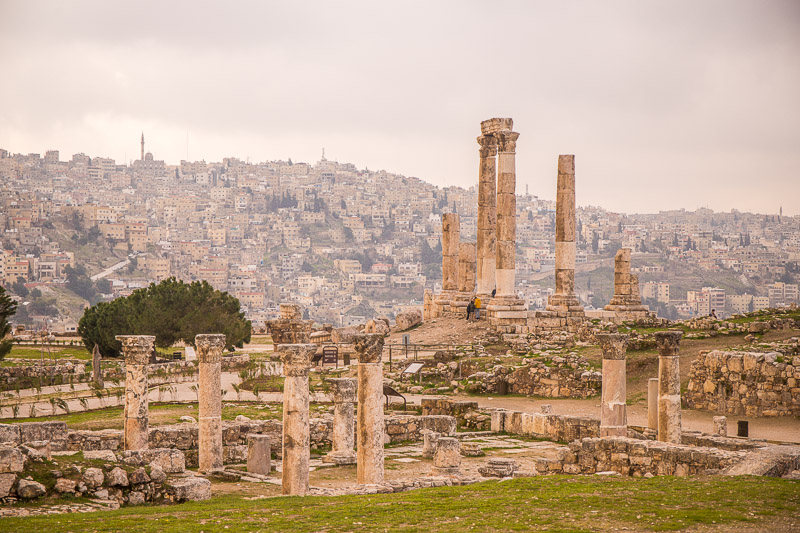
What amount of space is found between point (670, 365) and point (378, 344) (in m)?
7.10

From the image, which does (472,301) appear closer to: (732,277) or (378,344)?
(378,344)

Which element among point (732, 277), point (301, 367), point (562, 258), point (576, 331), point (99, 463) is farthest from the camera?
point (732, 277)

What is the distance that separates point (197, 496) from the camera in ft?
52.2

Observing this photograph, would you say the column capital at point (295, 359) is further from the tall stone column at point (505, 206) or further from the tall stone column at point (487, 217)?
the tall stone column at point (487, 217)

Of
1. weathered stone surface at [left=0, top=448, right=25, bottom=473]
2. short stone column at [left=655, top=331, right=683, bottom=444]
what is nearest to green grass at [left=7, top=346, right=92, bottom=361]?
weathered stone surface at [left=0, top=448, right=25, bottom=473]

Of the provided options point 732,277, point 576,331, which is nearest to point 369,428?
point 576,331

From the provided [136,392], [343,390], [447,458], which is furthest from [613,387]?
[136,392]

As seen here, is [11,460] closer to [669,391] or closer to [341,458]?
[341,458]

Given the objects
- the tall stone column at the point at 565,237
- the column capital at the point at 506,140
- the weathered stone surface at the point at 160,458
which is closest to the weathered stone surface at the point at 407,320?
the tall stone column at the point at 565,237

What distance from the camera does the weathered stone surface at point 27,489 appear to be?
566 inches

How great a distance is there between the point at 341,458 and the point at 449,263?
94.9 feet

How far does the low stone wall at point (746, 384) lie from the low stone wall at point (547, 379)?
3633 mm

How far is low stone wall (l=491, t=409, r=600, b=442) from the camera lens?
23.2m

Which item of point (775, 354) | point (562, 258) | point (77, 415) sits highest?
point (562, 258)
